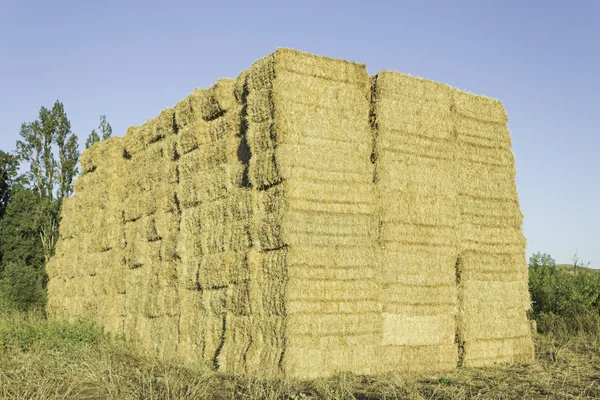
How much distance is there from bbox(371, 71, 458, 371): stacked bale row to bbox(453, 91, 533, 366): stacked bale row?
417 millimetres

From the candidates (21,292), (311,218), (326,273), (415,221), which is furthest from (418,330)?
(21,292)

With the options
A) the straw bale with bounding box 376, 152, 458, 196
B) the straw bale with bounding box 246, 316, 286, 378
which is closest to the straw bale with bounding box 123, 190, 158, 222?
the straw bale with bounding box 246, 316, 286, 378

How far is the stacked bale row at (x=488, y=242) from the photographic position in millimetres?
13859

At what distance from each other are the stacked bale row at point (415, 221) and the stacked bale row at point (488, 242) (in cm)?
42

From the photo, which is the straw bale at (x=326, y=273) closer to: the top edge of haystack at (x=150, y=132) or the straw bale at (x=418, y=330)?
the straw bale at (x=418, y=330)

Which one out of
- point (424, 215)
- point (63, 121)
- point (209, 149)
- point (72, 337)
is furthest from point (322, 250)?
point (63, 121)

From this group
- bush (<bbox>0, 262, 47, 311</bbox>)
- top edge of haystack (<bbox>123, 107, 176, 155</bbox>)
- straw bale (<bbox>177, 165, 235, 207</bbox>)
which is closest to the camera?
straw bale (<bbox>177, 165, 235, 207</bbox>)

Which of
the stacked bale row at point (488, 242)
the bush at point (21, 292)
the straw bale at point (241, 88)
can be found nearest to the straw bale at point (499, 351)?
the stacked bale row at point (488, 242)

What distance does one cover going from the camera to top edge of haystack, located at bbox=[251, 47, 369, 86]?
39.6 ft

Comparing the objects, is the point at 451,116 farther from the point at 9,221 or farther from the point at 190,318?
the point at 9,221

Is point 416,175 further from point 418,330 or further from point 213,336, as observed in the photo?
point 213,336

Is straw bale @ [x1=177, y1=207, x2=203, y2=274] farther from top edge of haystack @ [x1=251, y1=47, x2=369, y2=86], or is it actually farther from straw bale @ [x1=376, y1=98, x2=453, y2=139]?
straw bale @ [x1=376, y1=98, x2=453, y2=139]

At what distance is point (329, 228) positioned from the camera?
11.9 meters

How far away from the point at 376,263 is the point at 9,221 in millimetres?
30689
